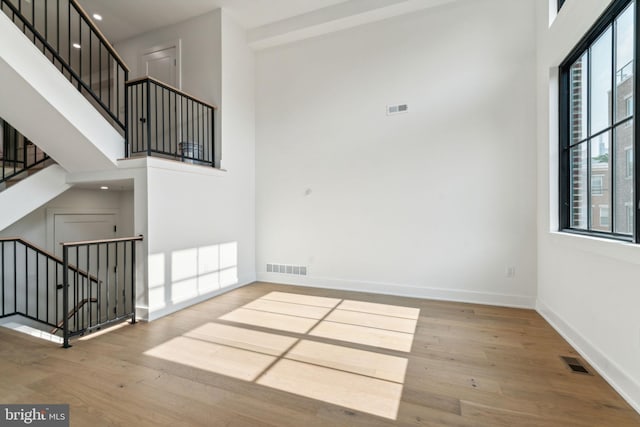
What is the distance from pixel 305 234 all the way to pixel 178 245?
1.84 metres

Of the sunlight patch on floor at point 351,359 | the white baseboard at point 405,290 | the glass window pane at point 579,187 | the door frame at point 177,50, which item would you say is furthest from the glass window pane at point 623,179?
the door frame at point 177,50

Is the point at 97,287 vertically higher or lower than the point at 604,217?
lower

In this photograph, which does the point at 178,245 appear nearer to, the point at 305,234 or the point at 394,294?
the point at 305,234

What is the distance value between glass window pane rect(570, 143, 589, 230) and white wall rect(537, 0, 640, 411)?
0.16 meters

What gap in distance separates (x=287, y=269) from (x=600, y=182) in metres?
3.87

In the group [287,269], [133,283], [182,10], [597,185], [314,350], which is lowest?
[314,350]

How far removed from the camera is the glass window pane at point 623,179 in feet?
6.55

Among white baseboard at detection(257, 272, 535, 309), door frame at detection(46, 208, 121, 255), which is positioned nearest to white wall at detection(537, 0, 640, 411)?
white baseboard at detection(257, 272, 535, 309)

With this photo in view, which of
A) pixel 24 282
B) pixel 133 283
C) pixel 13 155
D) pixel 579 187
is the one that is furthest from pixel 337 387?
pixel 13 155

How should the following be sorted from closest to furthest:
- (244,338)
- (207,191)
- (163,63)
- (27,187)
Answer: (244,338) → (27,187) → (207,191) → (163,63)

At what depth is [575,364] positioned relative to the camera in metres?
2.26

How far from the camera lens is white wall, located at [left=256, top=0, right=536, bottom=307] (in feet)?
11.9

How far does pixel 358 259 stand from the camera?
4391 millimetres

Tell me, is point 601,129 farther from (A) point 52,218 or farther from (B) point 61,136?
(A) point 52,218
